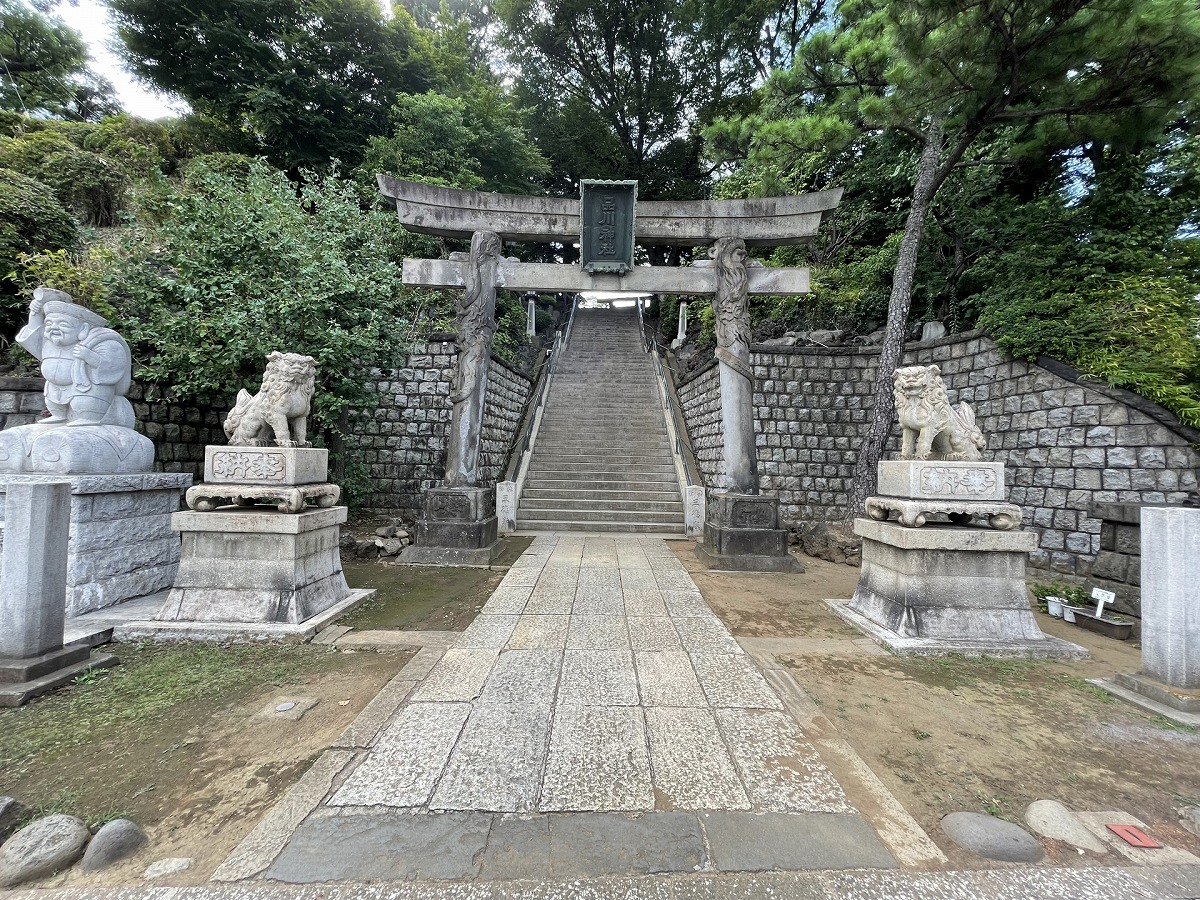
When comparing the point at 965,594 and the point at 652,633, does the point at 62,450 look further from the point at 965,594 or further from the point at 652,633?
the point at 965,594

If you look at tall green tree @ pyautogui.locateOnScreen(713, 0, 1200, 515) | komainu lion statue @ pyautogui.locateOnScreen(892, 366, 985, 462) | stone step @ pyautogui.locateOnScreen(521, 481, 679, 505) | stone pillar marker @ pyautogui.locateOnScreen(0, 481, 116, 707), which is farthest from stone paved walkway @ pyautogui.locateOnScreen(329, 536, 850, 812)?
tall green tree @ pyautogui.locateOnScreen(713, 0, 1200, 515)

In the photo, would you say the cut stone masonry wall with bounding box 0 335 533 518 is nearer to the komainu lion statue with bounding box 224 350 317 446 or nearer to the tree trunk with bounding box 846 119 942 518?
the komainu lion statue with bounding box 224 350 317 446

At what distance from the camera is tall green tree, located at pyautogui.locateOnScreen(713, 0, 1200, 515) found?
5.29 metres

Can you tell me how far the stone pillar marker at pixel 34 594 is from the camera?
9.42 feet

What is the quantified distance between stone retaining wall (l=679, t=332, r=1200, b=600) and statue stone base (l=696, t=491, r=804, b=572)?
3405 mm

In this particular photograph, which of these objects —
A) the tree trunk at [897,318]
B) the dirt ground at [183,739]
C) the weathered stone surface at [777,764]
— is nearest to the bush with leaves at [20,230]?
the dirt ground at [183,739]

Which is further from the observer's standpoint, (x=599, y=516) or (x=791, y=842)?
(x=599, y=516)

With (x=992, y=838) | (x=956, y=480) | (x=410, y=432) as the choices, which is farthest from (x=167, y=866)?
(x=410, y=432)

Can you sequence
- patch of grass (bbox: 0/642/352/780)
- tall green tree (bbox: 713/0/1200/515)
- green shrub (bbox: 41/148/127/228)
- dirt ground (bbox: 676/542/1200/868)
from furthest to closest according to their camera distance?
green shrub (bbox: 41/148/127/228) → tall green tree (bbox: 713/0/1200/515) → patch of grass (bbox: 0/642/352/780) → dirt ground (bbox: 676/542/1200/868)

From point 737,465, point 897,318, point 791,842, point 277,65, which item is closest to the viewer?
point 791,842

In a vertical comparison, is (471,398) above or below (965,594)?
above

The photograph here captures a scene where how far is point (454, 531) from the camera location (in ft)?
20.9

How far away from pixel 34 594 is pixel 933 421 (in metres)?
7.02

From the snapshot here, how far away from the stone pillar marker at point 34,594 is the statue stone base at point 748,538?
6.13m
